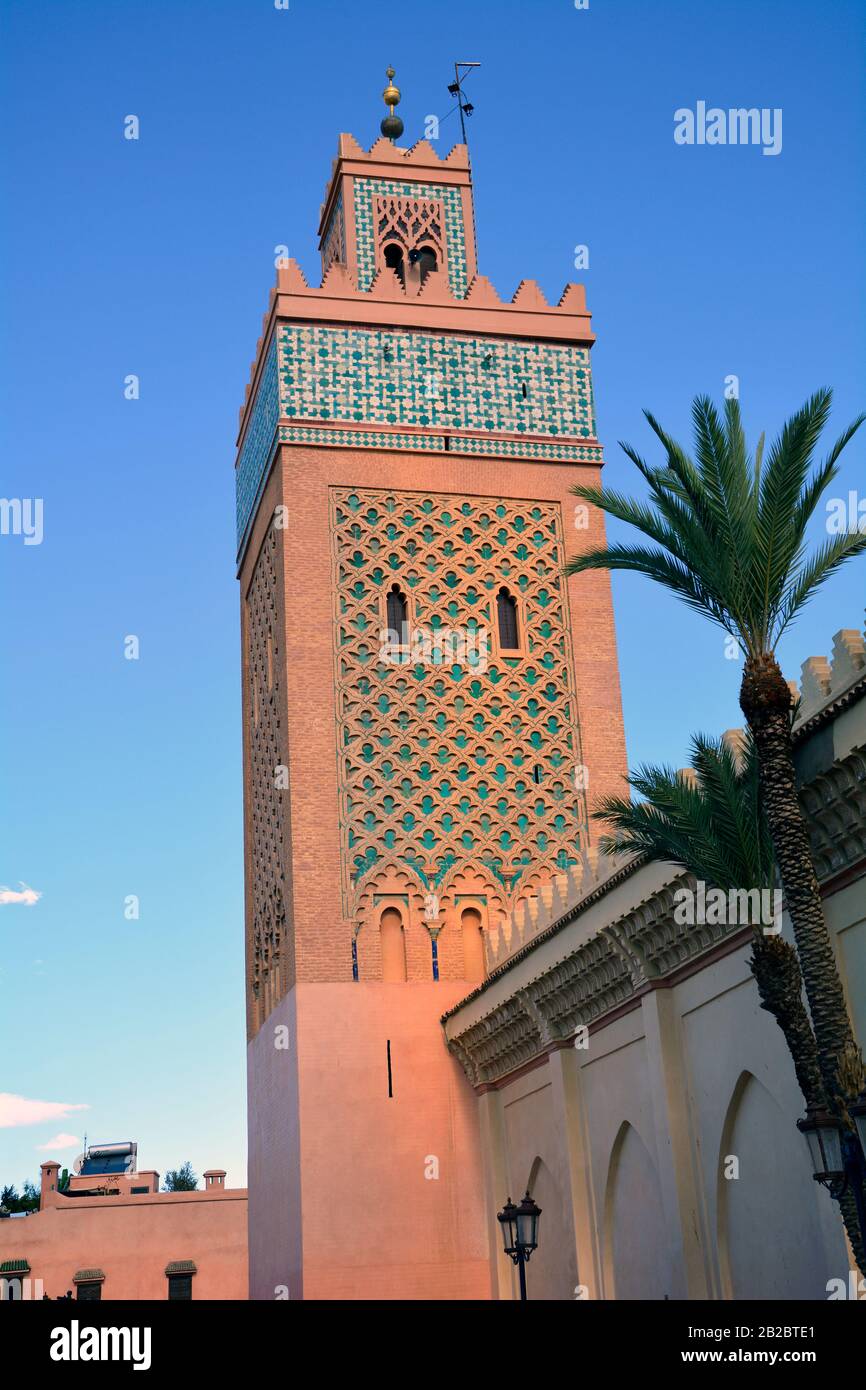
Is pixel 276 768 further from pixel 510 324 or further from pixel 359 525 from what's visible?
pixel 510 324

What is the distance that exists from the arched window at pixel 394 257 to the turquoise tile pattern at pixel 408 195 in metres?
0.27

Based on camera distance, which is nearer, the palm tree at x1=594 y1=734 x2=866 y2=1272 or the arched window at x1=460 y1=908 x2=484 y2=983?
the palm tree at x1=594 y1=734 x2=866 y2=1272

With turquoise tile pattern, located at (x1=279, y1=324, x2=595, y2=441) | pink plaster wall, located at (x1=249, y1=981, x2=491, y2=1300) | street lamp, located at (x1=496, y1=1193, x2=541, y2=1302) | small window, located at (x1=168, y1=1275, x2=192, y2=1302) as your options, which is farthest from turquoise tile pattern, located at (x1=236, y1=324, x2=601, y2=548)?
small window, located at (x1=168, y1=1275, x2=192, y2=1302)

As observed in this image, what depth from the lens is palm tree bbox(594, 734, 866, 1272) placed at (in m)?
7.99

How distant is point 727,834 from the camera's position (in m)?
8.42

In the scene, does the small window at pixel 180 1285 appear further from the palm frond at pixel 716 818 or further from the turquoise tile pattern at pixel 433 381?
the palm frond at pixel 716 818

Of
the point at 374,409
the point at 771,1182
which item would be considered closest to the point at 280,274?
the point at 374,409

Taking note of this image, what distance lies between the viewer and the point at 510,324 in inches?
654

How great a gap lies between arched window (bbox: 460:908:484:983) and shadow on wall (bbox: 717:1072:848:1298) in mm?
5188

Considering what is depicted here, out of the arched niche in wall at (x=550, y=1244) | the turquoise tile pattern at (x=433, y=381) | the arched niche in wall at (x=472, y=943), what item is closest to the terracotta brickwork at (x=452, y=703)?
the arched niche in wall at (x=472, y=943)

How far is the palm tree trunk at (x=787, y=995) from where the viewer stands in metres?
7.82

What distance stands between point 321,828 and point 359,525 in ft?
9.64

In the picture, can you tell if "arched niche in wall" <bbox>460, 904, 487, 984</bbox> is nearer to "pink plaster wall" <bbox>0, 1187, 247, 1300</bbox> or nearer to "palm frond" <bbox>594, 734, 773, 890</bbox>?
"palm frond" <bbox>594, 734, 773, 890</bbox>

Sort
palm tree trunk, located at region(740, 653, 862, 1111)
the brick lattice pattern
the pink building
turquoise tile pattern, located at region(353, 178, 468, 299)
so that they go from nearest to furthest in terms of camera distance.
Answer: palm tree trunk, located at region(740, 653, 862, 1111)
the brick lattice pattern
turquoise tile pattern, located at region(353, 178, 468, 299)
the pink building
